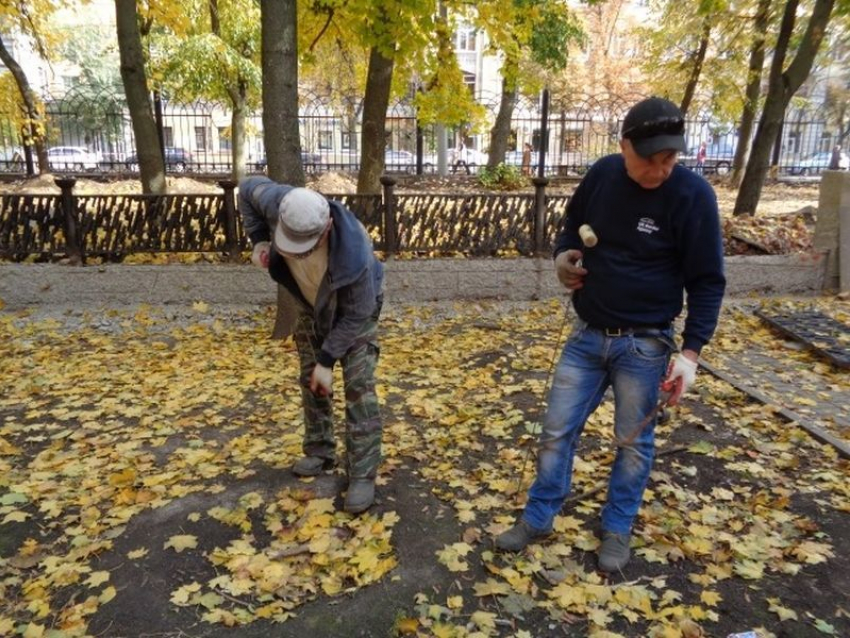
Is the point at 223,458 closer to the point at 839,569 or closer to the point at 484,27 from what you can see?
the point at 839,569

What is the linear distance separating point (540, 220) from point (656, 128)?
5.93 meters

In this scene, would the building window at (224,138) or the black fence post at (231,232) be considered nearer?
the black fence post at (231,232)

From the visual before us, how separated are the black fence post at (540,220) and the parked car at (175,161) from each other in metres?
11.8

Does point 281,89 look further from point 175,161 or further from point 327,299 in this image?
point 175,161

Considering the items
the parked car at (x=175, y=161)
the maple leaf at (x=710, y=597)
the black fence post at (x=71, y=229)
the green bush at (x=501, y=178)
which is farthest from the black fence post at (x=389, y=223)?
the parked car at (x=175, y=161)

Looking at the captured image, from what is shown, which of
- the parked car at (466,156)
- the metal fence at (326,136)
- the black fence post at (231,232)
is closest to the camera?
the black fence post at (231,232)

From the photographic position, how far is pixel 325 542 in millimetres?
3303

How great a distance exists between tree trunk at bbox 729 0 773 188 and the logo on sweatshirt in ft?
44.6

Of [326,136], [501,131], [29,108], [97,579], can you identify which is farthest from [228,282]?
[501,131]

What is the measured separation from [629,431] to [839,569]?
117 centimetres

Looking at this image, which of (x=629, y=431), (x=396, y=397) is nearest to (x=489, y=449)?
(x=396, y=397)

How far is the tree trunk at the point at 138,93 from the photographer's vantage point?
8422mm

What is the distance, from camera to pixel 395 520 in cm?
353

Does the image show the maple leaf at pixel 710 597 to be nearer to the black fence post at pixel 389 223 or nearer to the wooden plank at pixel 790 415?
the wooden plank at pixel 790 415
